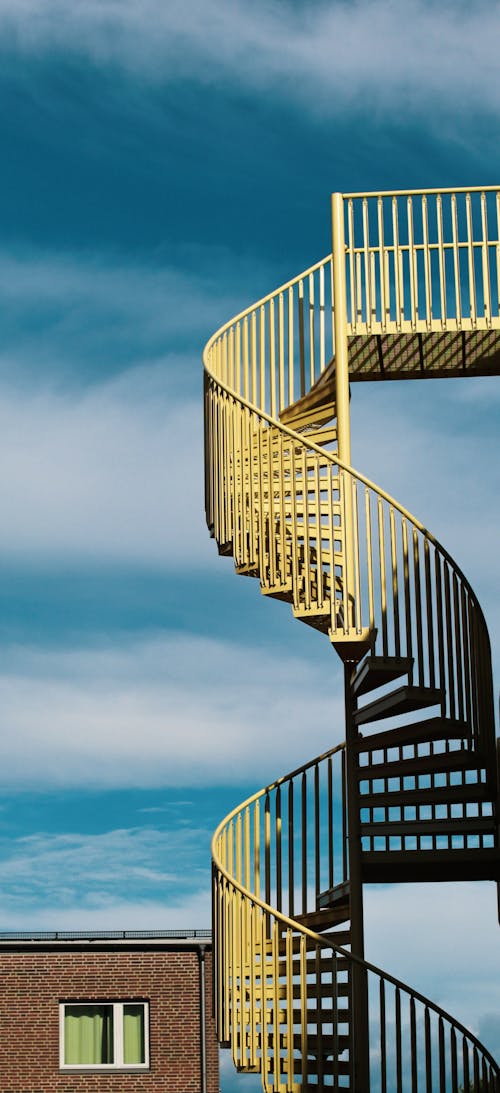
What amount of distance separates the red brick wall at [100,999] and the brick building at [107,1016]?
0.01m

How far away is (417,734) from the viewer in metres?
12.2

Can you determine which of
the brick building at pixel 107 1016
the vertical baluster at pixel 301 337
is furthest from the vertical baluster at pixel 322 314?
the brick building at pixel 107 1016

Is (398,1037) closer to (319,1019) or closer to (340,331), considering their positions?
(319,1019)

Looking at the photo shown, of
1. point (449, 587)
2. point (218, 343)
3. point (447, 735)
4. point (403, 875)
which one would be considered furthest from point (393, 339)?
point (403, 875)

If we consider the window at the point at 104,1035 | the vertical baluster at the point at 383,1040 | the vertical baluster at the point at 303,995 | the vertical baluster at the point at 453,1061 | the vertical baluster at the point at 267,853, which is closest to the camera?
the vertical baluster at the point at 383,1040

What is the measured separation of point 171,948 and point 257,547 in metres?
10.0

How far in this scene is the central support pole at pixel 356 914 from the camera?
37.6 ft

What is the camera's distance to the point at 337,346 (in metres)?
13.3

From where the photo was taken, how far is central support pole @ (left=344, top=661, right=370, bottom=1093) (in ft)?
37.6

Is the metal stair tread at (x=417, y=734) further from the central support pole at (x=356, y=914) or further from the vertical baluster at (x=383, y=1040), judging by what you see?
the vertical baluster at (x=383, y=1040)

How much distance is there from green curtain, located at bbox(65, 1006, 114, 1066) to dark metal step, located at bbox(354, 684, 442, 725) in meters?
9.84

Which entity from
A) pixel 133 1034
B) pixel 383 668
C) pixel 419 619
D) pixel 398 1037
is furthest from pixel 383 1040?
pixel 133 1034

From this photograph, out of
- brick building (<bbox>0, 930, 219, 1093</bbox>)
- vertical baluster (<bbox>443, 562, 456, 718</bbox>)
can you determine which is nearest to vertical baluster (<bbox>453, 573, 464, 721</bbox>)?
vertical baluster (<bbox>443, 562, 456, 718</bbox>)

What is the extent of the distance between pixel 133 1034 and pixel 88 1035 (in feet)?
1.92
